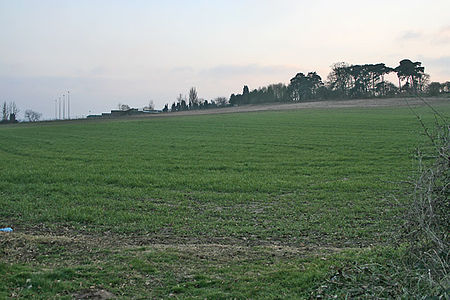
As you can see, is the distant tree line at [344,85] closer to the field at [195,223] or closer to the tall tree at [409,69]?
the tall tree at [409,69]

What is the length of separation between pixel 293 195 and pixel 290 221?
291cm

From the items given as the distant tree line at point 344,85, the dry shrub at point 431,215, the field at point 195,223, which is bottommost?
the field at point 195,223

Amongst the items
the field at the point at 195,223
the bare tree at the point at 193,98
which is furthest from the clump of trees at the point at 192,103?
the field at the point at 195,223

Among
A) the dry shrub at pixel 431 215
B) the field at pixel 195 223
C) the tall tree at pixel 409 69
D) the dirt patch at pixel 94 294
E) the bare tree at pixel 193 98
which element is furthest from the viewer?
the bare tree at pixel 193 98

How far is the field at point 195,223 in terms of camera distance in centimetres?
604

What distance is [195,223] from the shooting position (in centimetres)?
965

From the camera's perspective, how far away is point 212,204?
11.6 meters

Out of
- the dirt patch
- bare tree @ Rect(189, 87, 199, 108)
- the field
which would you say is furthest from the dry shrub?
bare tree @ Rect(189, 87, 199, 108)

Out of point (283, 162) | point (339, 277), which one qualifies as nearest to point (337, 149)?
point (283, 162)

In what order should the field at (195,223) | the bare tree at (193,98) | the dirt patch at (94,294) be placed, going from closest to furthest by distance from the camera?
the dirt patch at (94,294) < the field at (195,223) < the bare tree at (193,98)

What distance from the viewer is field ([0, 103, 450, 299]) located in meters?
6.04

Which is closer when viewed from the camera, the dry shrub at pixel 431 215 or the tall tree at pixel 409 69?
the dry shrub at pixel 431 215

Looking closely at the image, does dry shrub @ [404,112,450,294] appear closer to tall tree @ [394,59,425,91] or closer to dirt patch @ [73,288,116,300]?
dirt patch @ [73,288,116,300]

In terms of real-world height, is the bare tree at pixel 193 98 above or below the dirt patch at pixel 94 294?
above
